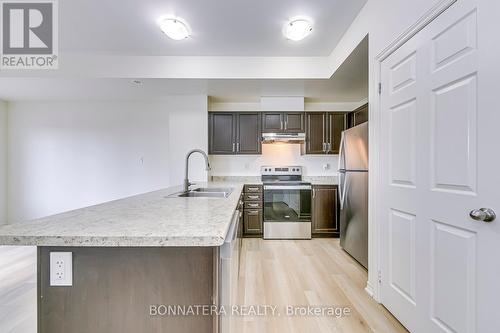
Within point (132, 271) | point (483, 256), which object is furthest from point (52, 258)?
point (483, 256)

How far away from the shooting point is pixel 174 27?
2.50 meters

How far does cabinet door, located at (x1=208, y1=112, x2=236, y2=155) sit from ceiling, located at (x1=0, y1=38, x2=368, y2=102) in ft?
1.21

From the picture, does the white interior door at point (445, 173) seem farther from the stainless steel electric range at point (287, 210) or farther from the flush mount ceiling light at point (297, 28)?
the stainless steel electric range at point (287, 210)

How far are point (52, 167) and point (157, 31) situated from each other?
12.1 ft

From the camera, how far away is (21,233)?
0.84 m

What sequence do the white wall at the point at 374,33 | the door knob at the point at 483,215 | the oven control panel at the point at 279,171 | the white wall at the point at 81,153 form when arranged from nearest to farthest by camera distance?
the door knob at the point at 483,215
the white wall at the point at 374,33
the oven control panel at the point at 279,171
the white wall at the point at 81,153

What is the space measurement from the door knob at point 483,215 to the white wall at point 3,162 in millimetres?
6579

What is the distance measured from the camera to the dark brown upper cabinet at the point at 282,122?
428 centimetres

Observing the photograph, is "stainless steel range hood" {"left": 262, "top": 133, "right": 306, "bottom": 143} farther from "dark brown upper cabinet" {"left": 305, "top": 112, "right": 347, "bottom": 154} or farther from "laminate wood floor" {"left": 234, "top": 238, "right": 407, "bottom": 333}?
"laminate wood floor" {"left": 234, "top": 238, "right": 407, "bottom": 333}

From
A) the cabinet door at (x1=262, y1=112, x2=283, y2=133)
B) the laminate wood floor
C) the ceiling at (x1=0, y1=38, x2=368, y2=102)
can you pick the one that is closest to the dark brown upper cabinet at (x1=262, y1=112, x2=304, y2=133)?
the cabinet door at (x1=262, y1=112, x2=283, y2=133)

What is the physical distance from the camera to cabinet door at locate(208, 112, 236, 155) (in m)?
4.30

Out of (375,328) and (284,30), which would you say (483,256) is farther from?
(284,30)

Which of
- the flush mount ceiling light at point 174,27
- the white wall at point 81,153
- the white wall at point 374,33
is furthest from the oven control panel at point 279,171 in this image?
the flush mount ceiling light at point 174,27

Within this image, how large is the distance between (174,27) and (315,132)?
8.94ft
